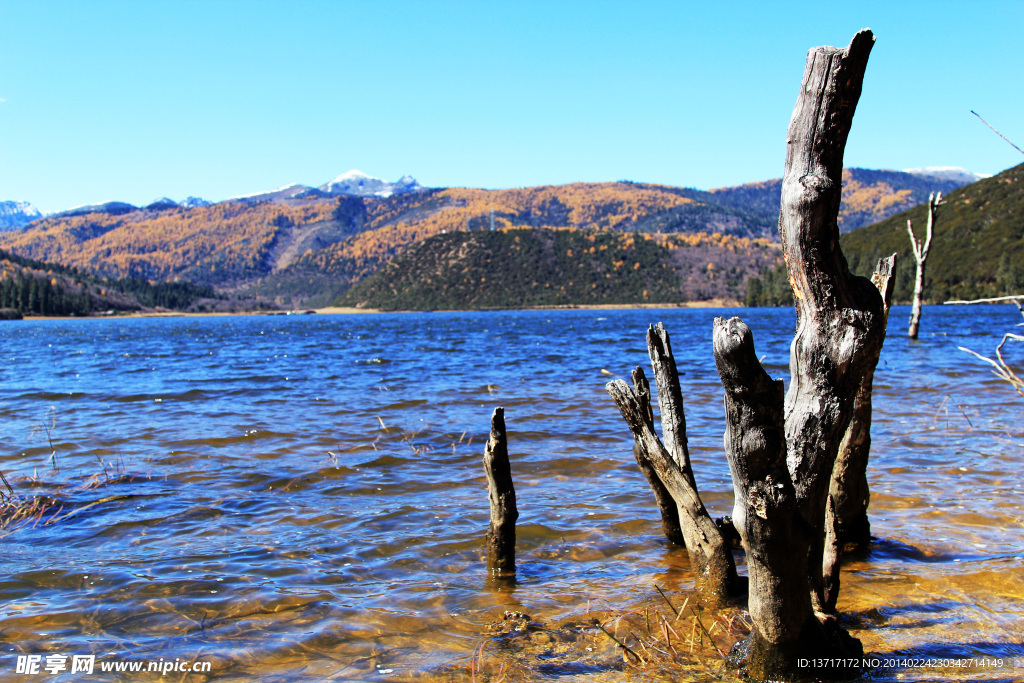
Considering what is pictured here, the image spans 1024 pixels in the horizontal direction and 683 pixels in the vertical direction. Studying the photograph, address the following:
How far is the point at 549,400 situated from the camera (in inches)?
593

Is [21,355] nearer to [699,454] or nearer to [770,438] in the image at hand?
[699,454]

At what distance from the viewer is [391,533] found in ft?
20.9

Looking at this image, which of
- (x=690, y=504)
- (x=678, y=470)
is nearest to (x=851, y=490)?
(x=690, y=504)

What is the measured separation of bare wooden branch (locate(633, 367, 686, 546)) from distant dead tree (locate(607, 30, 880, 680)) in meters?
1.58

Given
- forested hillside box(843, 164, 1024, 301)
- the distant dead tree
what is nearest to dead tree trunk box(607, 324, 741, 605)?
the distant dead tree

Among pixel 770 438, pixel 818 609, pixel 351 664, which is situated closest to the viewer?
pixel 770 438

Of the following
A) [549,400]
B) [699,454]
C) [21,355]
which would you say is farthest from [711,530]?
[21,355]

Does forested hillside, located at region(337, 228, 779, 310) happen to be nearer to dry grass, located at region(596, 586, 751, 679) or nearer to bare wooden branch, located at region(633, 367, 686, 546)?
bare wooden branch, located at region(633, 367, 686, 546)

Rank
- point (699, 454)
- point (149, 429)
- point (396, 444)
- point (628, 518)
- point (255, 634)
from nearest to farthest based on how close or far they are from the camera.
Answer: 1. point (255, 634)
2. point (628, 518)
3. point (699, 454)
4. point (396, 444)
5. point (149, 429)

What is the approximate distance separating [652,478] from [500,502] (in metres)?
1.18

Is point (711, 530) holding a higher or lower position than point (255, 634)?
higher

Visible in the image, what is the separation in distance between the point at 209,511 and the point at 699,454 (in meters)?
6.05

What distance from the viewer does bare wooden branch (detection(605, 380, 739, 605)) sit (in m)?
4.54

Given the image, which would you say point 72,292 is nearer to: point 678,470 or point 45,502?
point 45,502
